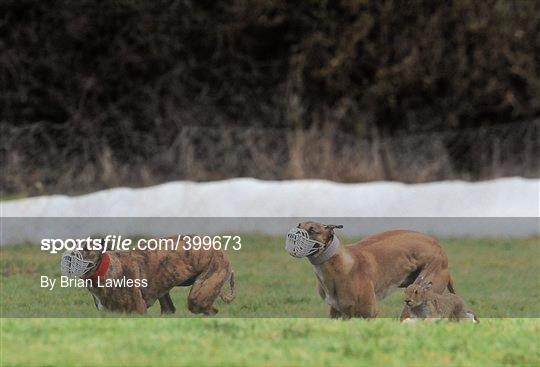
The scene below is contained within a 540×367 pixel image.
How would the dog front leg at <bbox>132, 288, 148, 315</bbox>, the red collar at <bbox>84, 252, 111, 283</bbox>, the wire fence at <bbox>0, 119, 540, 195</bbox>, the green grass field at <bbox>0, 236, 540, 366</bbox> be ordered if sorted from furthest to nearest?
the wire fence at <bbox>0, 119, 540, 195</bbox>
the dog front leg at <bbox>132, 288, 148, 315</bbox>
the red collar at <bbox>84, 252, 111, 283</bbox>
the green grass field at <bbox>0, 236, 540, 366</bbox>

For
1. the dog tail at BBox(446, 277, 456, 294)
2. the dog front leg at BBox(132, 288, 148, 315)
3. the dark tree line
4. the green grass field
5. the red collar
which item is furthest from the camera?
the dark tree line

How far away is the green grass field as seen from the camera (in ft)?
19.9

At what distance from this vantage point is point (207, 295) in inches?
277

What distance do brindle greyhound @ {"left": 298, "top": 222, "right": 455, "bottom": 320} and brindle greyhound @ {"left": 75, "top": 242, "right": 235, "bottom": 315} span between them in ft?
2.01

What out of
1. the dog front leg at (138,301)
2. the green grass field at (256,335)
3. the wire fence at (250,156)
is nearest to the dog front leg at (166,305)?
the green grass field at (256,335)

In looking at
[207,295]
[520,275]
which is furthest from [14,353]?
[520,275]

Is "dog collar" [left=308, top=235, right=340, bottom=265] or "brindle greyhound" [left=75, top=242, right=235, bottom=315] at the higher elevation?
"dog collar" [left=308, top=235, right=340, bottom=265]

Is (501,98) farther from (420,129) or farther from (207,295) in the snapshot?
(207,295)

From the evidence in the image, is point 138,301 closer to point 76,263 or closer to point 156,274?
point 156,274

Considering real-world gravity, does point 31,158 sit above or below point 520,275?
above

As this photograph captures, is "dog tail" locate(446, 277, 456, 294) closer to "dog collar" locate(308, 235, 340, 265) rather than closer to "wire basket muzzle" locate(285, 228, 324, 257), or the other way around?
"dog collar" locate(308, 235, 340, 265)

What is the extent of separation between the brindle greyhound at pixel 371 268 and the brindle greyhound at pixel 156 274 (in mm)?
612

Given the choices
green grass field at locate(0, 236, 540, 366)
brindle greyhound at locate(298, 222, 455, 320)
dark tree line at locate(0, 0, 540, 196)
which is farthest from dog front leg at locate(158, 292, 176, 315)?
dark tree line at locate(0, 0, 540, 196)

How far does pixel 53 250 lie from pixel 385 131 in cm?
887
